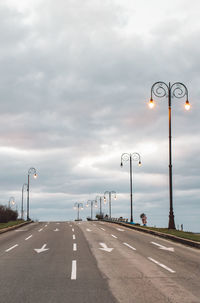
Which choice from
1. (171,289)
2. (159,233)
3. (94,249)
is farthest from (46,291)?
(159,233)

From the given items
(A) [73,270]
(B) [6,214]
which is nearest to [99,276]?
(A) [73,270]

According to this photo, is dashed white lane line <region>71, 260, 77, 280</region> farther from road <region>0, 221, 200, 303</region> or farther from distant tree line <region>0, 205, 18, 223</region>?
distant tree line <region>0, 205, 18, 223</region>

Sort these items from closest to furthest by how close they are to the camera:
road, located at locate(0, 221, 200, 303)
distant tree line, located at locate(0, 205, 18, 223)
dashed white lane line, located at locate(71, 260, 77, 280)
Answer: road, located at locate(0, 221, 200, 303), dashed white lane line, located at locate(71, 260, 77, 280), distant tree line, located at locate(0, 205, 18, 223)

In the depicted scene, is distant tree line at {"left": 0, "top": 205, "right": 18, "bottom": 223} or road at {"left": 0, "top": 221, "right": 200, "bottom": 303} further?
distant tree line at {"left": 0, "top": 205, "right": 18, "bottom": 223}

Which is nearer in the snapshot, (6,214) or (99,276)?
(99,276)

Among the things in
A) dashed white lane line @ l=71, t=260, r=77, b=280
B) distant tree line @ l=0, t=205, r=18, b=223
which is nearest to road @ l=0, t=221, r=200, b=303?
dashed white lane line @ l=71, t=260, r=77, b=280

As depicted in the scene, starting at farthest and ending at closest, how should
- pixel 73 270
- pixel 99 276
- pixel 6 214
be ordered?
pixel 6 214 < pixel 73 270 < pixel 99 276

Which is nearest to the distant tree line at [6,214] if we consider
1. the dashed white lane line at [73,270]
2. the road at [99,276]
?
the road at [99,276]

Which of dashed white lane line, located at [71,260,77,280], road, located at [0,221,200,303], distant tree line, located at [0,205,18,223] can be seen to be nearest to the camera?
road, located at [0,221,200,303]

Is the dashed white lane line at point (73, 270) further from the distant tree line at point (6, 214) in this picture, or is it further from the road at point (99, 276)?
the distant tree line at point (6, 214)

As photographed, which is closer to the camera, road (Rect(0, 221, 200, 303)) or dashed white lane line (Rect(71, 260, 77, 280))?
road (Rect(0, 221, 200, 303))

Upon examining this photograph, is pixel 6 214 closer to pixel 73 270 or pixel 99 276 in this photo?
pixel 73 270

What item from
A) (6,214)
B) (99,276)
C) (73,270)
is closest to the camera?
(99,276)

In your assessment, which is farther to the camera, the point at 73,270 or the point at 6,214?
the point at 6,214
